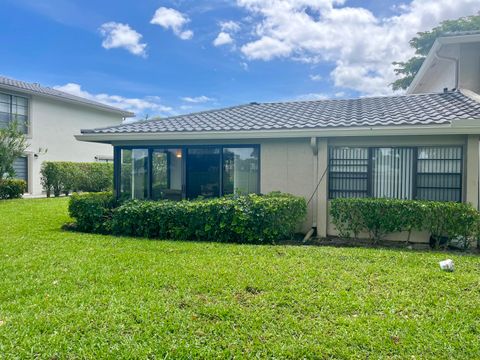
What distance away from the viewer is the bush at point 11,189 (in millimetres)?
17906

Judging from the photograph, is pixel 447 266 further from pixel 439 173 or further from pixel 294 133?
pixel 294 133

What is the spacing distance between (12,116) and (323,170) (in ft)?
67.6

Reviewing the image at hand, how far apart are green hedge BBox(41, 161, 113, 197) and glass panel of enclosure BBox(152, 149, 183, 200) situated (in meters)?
12.4

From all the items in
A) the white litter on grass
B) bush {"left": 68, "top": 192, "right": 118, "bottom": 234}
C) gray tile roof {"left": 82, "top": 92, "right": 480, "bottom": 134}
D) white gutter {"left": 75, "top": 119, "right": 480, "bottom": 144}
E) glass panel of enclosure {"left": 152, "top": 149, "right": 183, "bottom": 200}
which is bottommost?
the white litter on grass

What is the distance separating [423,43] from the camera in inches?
1230

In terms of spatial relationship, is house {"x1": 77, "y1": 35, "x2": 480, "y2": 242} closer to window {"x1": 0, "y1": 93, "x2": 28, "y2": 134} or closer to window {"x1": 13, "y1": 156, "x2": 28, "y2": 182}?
window {"x1": 13, "y1": 156, "x2": 28, "y2": 182}

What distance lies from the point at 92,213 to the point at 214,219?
359cm

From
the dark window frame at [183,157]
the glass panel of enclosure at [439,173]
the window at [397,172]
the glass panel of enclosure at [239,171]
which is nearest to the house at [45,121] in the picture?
the dark window frame at [183,157]

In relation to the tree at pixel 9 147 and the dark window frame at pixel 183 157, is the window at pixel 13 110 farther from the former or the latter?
the dark window frame at pixel 183 157

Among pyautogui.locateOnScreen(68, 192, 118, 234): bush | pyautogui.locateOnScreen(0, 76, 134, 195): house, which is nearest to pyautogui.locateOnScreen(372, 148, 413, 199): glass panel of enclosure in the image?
pyautogui.locateOnScreen(68, 192, 118, 234): bush

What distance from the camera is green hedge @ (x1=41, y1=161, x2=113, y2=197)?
20.0m

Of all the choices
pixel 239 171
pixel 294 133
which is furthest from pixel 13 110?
pixel 294 133

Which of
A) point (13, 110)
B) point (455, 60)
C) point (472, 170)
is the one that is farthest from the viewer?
point (13, 110)

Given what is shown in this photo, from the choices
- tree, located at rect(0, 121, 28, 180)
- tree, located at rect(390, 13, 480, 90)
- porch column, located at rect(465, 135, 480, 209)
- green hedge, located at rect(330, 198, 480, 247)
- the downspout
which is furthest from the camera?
tree, located at rect(390, 13, 480, 90)
